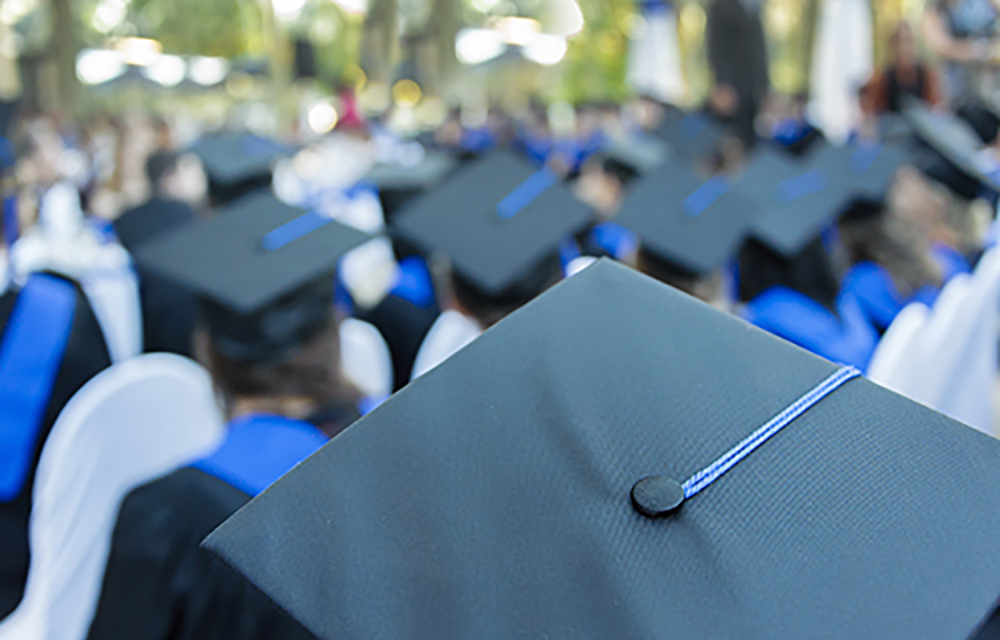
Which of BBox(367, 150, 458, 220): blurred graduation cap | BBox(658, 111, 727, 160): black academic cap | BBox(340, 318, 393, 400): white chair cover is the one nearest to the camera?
BBox(340, 318, 393, 400): white chair cover

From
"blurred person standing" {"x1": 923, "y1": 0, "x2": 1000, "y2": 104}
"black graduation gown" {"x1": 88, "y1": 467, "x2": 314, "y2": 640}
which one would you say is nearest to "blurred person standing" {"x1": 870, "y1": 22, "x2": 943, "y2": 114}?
"blurred person standing" {"x1": 923, "y1": 0, "x2": 1000, "y2": 104}

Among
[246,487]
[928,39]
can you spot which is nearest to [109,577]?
[246,487]

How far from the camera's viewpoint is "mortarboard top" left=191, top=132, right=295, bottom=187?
4.16 metres

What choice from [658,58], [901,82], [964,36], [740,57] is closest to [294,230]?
[901,82]

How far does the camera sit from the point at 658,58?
989 cm

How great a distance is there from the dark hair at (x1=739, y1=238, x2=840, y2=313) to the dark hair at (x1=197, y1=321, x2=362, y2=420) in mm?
1693

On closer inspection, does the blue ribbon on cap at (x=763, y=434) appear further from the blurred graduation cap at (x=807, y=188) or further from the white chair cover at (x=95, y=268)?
the white chair cover at (x=95, y=268)

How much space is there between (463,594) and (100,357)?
153 cm

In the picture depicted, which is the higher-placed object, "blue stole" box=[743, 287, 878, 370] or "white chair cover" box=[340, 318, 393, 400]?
"blue stole" box=[743, 287, 878, 370]

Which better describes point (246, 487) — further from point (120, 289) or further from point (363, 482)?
point (120, 289)

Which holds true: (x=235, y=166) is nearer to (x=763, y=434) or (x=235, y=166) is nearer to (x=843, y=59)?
(x=763, y=434)

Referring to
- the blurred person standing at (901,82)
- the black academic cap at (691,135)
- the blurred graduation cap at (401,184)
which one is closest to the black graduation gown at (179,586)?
the blurred graduation cap at (401,184)

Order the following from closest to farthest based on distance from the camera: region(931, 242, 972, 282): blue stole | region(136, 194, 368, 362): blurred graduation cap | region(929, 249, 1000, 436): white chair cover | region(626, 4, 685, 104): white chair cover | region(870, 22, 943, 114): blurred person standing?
1. region(136, 194, 368, 362): blurred graduation cap
2. region(929, 249, 1000, 436): white chair cover
3. region(931, 242, 972, 282): blue stole
4. region(870, 22, 943, 114): blurred person standing
5. region(626, 4, 685, 104): white chair cover

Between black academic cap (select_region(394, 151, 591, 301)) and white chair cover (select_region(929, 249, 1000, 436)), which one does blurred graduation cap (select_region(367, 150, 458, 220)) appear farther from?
white chair cover (select_region(929, 249, 1000, 436))
